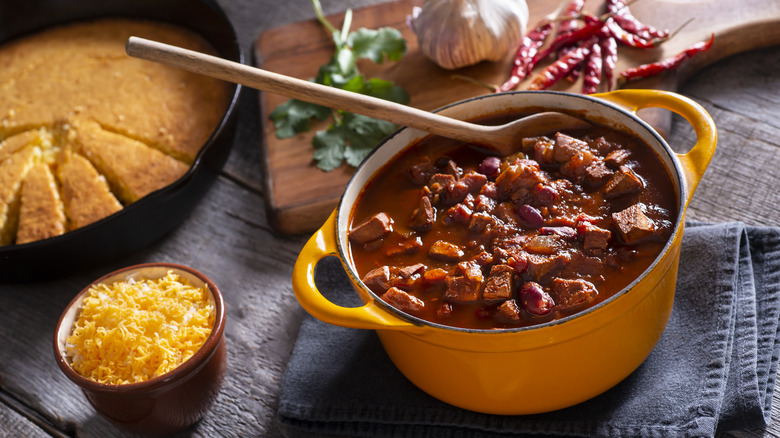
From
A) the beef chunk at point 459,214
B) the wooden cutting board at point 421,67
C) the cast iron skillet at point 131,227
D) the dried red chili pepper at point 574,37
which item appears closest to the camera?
the beef chunk at point 459,214

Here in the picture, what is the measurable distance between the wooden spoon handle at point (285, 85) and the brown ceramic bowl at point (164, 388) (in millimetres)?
701

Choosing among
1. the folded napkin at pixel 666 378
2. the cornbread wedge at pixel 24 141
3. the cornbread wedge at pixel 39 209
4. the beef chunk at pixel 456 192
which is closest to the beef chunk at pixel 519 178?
the beef chunk at pixel 456 192

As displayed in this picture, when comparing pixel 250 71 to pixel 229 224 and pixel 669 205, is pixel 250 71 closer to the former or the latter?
pixel 229 224

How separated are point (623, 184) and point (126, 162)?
212cm

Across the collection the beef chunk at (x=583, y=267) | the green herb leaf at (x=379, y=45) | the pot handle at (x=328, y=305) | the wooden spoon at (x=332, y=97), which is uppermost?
the wooden spoon at (x=332, y=97)

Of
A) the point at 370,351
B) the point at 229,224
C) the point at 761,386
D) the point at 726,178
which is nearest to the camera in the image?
the point at 761,386

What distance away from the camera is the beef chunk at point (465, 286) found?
6.74 ft

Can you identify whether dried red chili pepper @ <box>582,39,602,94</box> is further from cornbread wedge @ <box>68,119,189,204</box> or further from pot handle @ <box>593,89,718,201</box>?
cornbread wedge @ <box>68,119,189,204</box>

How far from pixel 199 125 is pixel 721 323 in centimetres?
234

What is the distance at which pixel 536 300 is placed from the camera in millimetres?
1980

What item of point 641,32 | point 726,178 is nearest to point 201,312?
point 726,178

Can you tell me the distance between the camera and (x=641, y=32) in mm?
3545

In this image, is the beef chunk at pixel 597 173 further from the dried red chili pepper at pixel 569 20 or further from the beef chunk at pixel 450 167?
the dried red chili pepper at pixel 569 20

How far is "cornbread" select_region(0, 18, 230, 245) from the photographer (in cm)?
321
